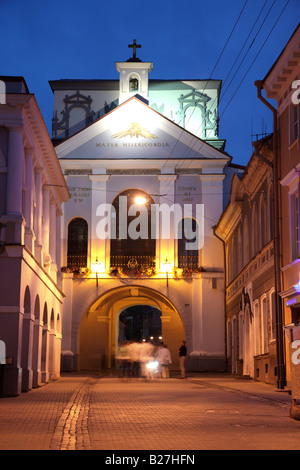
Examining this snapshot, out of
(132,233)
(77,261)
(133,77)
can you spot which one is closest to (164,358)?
(77,261)

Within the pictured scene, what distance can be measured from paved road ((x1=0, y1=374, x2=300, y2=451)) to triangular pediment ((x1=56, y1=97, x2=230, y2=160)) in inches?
914

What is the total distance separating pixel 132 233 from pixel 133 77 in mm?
10244

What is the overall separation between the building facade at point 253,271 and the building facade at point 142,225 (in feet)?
6.06

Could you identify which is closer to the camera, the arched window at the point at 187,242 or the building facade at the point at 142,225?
the building facade at the point at 142,225

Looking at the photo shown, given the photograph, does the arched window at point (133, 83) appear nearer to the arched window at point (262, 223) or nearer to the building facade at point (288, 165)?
the arched window at point (262, 223)

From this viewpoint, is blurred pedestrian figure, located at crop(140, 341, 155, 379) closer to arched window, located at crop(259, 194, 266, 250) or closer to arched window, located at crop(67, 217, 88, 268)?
arched window, located at crop(259, 194, 266, 250)

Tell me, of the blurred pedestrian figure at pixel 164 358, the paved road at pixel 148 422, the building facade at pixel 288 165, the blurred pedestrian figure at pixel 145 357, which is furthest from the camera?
the blurred pedestrian figure at pixel 164 358

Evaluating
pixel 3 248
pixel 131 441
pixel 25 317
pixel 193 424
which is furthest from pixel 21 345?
pixel 131 441

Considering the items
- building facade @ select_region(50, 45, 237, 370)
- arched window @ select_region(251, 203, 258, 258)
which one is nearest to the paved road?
arched window @ select_region(251, 203, 258, 258)

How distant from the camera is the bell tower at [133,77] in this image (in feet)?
150

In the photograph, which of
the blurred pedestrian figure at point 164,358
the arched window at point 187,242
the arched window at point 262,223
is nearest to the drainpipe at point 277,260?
the arched window at point 262,223

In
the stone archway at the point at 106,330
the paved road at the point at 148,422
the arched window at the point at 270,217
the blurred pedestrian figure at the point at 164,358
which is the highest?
the arched window at the point at 270,217

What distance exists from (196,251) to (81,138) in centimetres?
816

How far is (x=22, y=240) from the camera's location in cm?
2041
